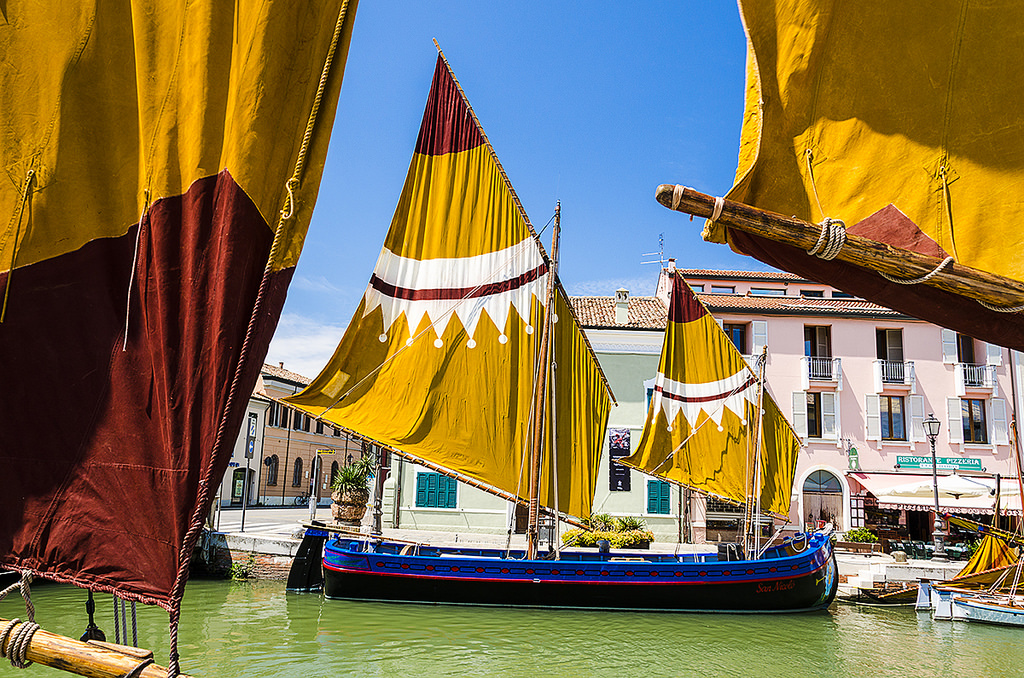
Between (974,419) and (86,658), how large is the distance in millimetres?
32166

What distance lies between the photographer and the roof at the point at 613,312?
87.3 feet

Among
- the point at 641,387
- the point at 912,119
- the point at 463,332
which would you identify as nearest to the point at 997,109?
the point at 912,119

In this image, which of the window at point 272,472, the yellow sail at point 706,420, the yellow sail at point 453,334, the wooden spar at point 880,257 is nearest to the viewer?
the wooden spar at point 880,257

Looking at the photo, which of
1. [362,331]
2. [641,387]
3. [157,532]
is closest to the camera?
[157,532]

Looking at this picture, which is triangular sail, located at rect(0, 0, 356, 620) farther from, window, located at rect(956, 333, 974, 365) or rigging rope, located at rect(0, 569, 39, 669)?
window, located at rect(956, 333, 974, 365)

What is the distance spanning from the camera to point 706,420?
61.9 ft

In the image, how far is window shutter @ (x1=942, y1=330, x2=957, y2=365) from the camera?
2788cm

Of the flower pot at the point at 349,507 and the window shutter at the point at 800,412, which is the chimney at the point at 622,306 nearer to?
the window shutter at the point at 800,412

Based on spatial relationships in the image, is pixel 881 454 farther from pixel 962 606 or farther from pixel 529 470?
pixel 529 470

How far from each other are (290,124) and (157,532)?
1536mm

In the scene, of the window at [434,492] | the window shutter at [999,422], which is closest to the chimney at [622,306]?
the window at [434,492]

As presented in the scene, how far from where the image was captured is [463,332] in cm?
1313

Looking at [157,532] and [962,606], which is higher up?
[157,532]

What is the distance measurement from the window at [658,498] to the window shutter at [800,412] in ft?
21.0
